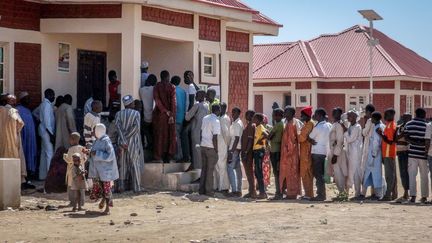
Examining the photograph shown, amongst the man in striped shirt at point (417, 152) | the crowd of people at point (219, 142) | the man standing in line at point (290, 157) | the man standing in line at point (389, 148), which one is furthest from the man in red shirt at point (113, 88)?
the man in striped shirt at point (417, 152)

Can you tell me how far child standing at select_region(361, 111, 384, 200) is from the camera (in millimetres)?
15344

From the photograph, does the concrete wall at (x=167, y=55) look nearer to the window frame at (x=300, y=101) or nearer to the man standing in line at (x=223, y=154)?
the man standing in line at (x=223, y=154)

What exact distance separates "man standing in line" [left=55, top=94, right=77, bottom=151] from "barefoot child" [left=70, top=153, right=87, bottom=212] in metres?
2.90

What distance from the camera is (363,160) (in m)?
15.6

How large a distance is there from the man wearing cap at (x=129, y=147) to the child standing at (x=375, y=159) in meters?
4.24

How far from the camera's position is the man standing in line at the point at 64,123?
15633 millimetres

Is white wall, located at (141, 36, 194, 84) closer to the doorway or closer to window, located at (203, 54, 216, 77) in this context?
window, located at (203, 54, 216, 77)

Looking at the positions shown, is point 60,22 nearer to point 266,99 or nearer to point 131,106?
point 131,106

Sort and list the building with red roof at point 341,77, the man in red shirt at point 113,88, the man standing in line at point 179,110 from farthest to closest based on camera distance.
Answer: the building with red roof at point 341,77 → the man in red shirt at point 113,88 → the man standing in line at point 179,110

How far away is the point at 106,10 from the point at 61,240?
7.06 meters

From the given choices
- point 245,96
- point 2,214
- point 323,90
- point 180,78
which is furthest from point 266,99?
point 2,214

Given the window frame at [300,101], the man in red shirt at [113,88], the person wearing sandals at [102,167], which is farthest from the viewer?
the window frame at [300,101]

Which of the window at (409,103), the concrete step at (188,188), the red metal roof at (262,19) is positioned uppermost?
the red metal roof at (262,19)

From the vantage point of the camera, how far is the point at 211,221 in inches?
476
